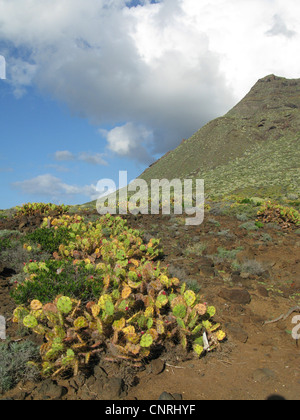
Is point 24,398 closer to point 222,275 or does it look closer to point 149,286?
point 149,286

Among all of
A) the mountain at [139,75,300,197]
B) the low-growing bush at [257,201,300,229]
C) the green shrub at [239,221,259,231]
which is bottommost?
the green shrub at [239,221,259,231]

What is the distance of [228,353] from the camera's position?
13.7ft

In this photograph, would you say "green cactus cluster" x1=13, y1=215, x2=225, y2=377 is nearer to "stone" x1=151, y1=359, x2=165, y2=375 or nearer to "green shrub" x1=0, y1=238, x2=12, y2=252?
"stone" x1=151, y1=359, x2=165, y2=375

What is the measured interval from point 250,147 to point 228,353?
59714 mm

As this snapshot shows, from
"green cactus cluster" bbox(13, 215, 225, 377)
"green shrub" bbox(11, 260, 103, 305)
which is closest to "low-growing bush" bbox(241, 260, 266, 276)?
"green cactus cluster" bbox(13, 215, 225, 377)

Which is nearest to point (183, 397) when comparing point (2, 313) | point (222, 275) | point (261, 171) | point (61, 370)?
point (61, 370)

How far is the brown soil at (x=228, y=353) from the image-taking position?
3.35m

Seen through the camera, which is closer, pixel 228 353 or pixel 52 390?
pixel 52 390

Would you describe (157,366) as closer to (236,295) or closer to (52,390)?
(52,390)

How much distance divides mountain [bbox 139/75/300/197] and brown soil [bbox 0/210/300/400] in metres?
26.9

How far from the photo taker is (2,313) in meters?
4.64

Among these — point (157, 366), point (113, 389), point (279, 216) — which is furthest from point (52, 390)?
point (279, 216)

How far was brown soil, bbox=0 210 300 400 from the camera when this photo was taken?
3.35m

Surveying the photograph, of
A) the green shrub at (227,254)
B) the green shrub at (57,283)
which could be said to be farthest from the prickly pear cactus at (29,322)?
the green shrub at (227,254)
